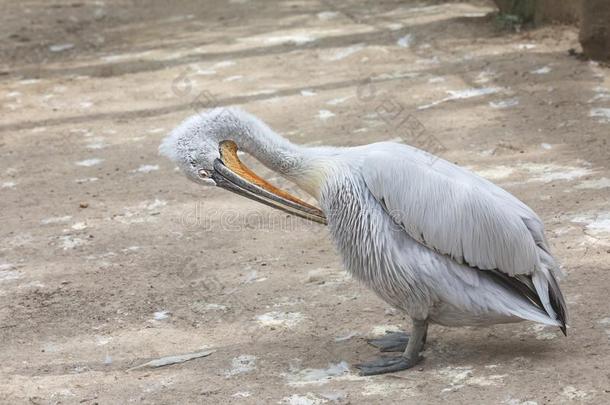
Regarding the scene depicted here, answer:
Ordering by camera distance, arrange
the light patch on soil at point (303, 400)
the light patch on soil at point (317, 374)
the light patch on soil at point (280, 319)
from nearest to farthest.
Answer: the light patch on soil at point (303, 400) < the light patch on soil at point (317, 374) < the light patch on soil at point (280, 319)

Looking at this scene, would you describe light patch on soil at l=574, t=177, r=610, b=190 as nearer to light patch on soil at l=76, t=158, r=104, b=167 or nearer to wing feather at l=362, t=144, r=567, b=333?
wing feather at l=362, t=144, r=567, b=333

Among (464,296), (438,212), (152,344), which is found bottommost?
(152,344)

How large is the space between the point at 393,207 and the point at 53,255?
267 centimetres

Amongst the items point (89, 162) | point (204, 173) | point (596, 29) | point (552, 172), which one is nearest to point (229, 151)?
point (204, 173)

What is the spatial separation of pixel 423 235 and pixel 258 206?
254 centimetres

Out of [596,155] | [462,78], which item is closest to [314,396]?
[596,155]

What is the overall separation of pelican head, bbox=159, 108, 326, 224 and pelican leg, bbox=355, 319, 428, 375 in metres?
0.66

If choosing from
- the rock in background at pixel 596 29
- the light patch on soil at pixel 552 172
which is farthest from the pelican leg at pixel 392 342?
the rock in background at pixel 596 29

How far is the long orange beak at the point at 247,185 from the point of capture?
438 centimetres

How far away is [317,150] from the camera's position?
173 inches

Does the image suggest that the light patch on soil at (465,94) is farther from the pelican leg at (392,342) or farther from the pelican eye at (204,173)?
the pelican eye at (204,173)

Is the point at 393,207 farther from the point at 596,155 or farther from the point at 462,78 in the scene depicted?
the point at 462,78

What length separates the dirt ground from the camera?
4277 mm

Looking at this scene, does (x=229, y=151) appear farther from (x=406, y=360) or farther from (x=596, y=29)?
(x=596, y=29)
